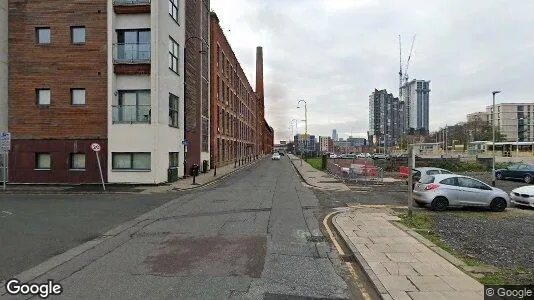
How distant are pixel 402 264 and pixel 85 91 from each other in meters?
23.8

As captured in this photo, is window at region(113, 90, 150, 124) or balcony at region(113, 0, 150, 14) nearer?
balcony at region(113, 0, 150, 14)

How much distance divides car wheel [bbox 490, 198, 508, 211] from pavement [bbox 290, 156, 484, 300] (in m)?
6.55

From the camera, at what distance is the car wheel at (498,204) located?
16.0 meters

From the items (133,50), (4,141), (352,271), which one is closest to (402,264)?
(352,271)

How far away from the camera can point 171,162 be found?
1125 inches

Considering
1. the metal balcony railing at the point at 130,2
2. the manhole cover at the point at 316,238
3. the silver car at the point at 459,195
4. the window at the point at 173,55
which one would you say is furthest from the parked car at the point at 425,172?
the metal balcony railing at the point at 130,2

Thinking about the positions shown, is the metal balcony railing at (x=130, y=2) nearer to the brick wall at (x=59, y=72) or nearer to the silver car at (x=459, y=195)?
the brick wall at (x=59, y=72)

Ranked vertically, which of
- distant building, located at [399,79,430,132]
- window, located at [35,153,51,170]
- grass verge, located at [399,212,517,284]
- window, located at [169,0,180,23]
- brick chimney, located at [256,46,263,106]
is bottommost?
grass verge, located at [399,212,517,284]

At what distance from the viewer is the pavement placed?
600 cm

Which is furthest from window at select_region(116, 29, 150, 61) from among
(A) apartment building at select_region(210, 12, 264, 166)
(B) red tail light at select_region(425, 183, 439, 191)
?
(B) red tail light at select_region(425, 183, 439, 191)

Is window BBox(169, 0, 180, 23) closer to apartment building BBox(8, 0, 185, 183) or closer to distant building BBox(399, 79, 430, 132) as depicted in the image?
apartment building BBox(8, 0, 185, 183)

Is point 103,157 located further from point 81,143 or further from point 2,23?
point 2,23

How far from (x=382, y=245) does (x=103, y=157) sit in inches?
829

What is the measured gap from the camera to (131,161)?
2564cm
